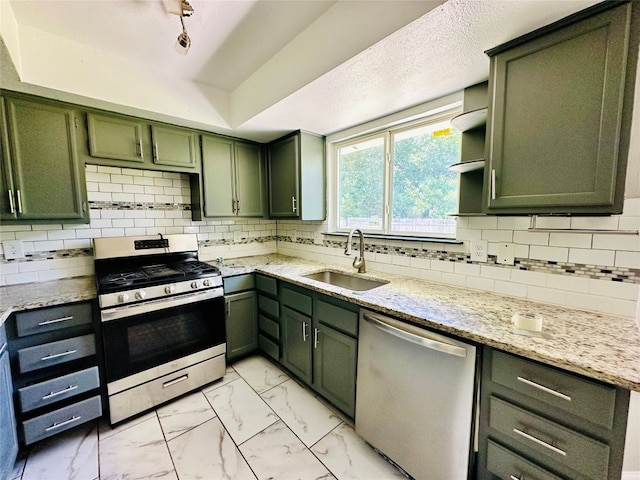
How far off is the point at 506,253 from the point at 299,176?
175cm

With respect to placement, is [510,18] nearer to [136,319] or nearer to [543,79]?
[543,79]

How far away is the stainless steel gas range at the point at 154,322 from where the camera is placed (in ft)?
5.46

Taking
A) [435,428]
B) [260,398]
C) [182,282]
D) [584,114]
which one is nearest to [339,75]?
[584,114]

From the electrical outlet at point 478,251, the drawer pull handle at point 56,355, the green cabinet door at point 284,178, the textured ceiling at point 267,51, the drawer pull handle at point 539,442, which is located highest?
the textured ceiling at point 267,51

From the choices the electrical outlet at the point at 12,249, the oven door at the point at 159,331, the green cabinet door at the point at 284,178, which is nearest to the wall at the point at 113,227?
the electrical outlet at the point at 12,249

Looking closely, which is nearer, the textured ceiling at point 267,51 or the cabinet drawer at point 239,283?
the textured ceiling at point 267,51

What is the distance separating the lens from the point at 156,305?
1.79m

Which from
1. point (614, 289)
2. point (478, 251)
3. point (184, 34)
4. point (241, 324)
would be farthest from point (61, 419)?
point (614, 289)

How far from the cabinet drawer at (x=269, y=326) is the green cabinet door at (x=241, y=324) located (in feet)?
0.21

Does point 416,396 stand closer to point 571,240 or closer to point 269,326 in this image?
point 571,240

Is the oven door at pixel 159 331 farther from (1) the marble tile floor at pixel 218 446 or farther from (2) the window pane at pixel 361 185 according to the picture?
(2) the window pane at pixel 361 185

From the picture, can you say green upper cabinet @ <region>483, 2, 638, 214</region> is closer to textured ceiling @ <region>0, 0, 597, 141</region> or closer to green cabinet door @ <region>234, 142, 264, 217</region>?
textured ceiling @ <region>0, 0, 597, 141</region>

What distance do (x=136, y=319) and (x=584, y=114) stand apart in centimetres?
259

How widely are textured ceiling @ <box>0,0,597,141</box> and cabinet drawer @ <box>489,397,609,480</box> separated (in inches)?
60.9
